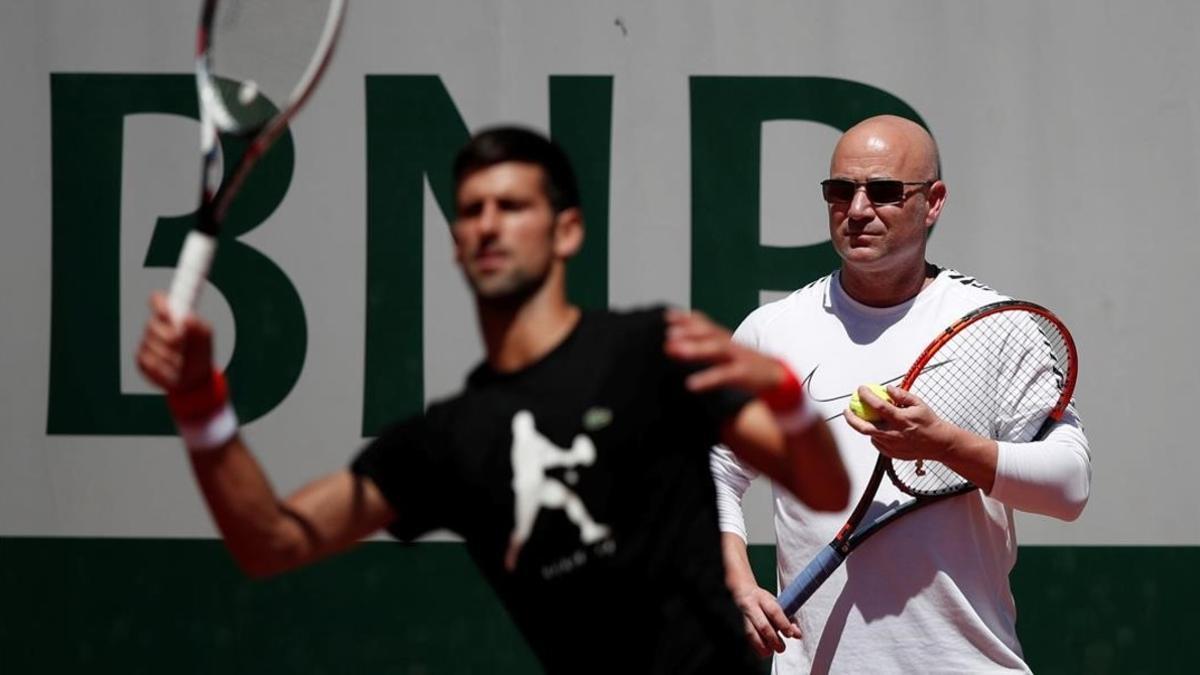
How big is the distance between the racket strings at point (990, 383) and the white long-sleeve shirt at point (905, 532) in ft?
0.17

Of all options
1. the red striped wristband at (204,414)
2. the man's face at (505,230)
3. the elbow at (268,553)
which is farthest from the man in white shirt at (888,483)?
the red striped wristband at (204,414)

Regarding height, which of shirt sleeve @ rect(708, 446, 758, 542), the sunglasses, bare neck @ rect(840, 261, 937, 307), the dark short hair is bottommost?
shirt sleeve @ rect(708, 446, 758, 542)

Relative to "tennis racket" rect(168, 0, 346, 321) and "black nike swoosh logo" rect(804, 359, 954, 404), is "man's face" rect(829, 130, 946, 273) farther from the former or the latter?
"tennis racket" rect(168, 0, 346, 321)

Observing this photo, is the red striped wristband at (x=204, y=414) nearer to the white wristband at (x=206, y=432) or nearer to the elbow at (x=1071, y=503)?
the white wristband at (x=206, y=432)

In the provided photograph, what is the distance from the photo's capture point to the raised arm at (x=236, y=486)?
2152 mm

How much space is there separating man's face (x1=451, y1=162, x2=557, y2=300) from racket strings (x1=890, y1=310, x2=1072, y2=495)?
1429 mm

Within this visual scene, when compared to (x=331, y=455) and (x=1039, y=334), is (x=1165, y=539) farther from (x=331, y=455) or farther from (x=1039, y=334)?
(x=331, y=455)

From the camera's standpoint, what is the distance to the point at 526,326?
2.29 metres

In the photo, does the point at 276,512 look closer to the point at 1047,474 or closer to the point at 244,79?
the point at 244,79

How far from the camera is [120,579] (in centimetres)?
487

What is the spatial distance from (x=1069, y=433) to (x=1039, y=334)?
0.21 meters

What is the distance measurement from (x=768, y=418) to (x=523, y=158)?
1.57 feet

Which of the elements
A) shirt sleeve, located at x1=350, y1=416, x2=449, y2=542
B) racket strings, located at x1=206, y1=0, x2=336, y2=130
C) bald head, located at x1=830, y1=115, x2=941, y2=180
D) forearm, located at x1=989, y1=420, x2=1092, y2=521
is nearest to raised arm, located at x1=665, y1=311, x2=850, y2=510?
shirt sleeve, located at x1=350, y1=416, x2=449, y2=542

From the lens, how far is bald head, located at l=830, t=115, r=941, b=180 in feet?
12.2
